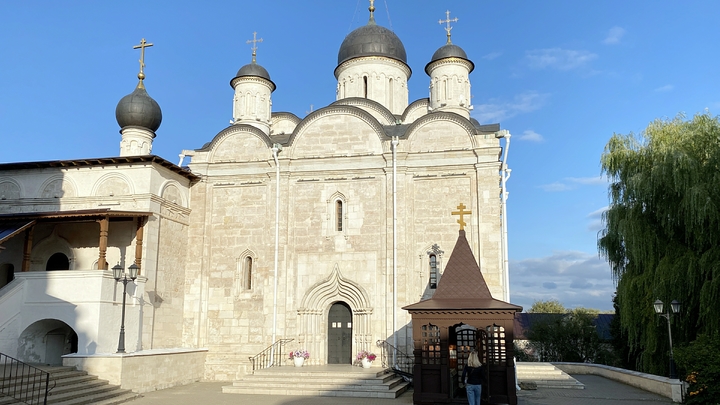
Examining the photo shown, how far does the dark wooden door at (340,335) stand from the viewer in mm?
16406

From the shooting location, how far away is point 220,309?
1691 cm

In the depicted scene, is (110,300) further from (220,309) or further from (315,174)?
(315,174)

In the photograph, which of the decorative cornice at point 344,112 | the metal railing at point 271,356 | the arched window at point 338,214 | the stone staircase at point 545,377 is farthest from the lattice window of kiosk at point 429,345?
the decorative cornice at point 344,112

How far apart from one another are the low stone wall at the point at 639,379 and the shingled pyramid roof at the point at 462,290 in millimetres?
4380

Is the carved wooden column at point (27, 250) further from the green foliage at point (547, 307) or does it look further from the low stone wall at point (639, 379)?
the green foliage at point (547, 307)

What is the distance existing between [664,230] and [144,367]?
13.0 meters

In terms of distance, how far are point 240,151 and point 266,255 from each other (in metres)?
3.45

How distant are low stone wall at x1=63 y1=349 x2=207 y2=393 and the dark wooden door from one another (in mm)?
3685

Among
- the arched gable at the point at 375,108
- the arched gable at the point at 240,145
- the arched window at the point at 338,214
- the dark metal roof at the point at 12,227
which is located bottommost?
the dark metal roof at the point at 12,227

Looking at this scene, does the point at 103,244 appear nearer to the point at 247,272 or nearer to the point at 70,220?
the point at 70,220

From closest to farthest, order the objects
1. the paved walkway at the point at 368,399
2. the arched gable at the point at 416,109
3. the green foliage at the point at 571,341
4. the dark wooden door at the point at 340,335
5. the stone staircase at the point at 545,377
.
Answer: the paved walkway at the point at 368,399
the stone staircase at the point at 545,377
the dark wooden door at the point at 340,335
the arched gable at the point at 416,109
the green foliage at the point at 571,341

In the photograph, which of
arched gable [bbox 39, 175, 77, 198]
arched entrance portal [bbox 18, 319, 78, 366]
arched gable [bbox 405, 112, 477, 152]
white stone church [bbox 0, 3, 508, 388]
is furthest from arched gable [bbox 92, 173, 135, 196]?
arched gable [bbox 405, 112, 477, 152]

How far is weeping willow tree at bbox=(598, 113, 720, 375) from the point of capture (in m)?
13.0

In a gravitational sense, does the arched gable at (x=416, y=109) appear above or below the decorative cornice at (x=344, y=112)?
above
